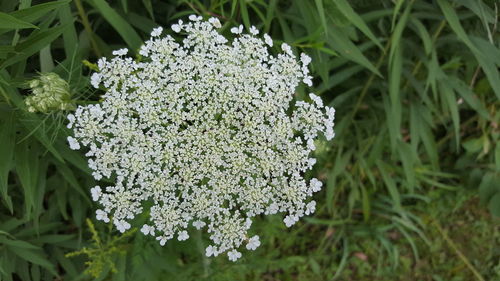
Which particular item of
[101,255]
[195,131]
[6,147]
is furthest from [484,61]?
[6,147]

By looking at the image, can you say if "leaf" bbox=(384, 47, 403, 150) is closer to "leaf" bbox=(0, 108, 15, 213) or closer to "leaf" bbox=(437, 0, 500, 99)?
"leaf" bbox=(437, 0, 500, 99)

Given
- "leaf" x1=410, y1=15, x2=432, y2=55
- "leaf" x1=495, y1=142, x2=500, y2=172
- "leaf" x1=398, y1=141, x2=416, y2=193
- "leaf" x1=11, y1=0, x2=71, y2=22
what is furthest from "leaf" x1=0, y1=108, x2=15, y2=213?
"leaf" x1=495, y1=142, x2=500, y2=172

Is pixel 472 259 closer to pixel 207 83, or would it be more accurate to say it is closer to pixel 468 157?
pixel 468 157

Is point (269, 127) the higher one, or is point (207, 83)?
point (207, 83)

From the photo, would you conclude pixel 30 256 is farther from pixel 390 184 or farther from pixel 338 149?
pixel 390 184

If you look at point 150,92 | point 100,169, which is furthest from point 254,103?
point 100,169

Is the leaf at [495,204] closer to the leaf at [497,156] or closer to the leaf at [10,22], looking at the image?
the leaf at [497,156]

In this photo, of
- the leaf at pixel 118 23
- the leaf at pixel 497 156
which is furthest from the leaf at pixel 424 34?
the leaf at pixel 118 23
